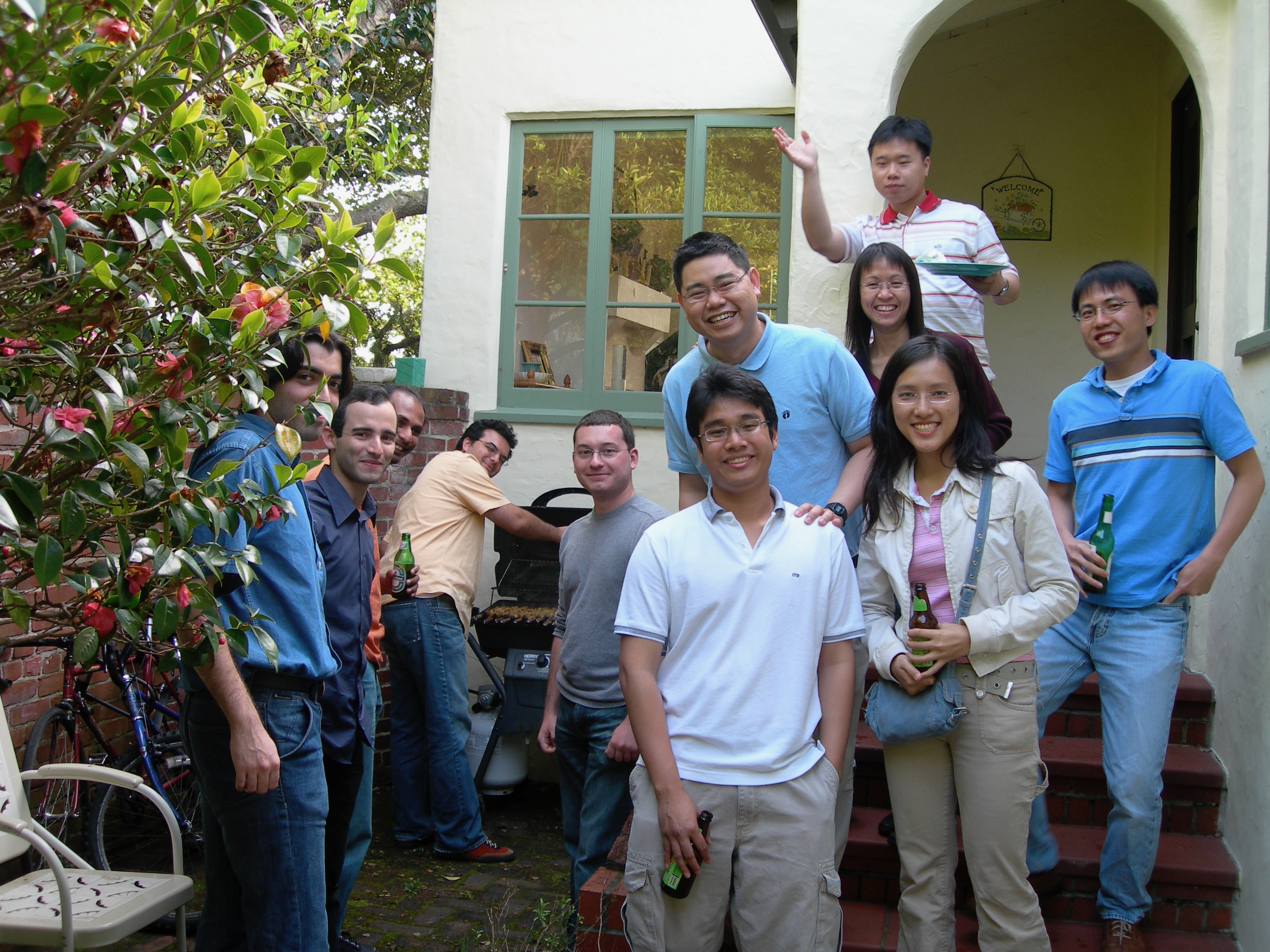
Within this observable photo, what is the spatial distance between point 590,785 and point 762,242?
152 inches

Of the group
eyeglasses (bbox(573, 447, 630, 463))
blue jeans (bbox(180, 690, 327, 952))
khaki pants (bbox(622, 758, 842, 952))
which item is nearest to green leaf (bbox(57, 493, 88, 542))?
blue jeans (bbox(180, 690, 327, 952))

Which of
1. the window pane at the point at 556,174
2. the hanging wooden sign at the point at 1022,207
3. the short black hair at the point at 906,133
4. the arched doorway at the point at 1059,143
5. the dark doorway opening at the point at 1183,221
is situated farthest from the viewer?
the hanging wooden sign at the point at 1022,207

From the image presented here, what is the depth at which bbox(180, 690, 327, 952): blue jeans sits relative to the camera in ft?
8.94

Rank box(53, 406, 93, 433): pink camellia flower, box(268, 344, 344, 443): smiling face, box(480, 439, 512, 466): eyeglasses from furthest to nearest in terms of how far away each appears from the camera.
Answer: box(480, 439, 512, 466): eyeglasses < box(268, 344, 344, 443): smiling face < box(53, 406, 93, 433): pink camellia flower

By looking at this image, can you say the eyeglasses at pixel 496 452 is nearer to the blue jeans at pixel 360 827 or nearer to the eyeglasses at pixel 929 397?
the blue jeans at pixel 360 827

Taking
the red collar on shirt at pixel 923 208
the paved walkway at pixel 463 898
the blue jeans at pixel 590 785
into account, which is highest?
the red collar on shirt at pixel 923 208

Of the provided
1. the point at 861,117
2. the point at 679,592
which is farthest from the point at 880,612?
the point at 861,117

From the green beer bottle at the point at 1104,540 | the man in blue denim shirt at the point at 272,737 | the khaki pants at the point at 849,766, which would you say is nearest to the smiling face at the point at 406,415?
the man in blue denim shirt at the point at 272,737

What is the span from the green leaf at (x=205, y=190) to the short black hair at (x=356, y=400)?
2.04 metres

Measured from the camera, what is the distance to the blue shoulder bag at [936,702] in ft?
9.16

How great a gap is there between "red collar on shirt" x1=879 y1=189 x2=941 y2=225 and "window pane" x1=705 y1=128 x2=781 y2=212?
1653 millimetres

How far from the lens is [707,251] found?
3244 millimetres

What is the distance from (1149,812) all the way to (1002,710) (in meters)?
0.88

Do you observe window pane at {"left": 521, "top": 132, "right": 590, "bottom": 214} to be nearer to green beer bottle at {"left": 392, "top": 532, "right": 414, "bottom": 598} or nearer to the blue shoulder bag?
green beer bottle at {"left": 392, "top": 532, "right": 414, "bottom": 598}
